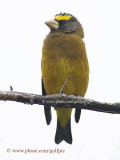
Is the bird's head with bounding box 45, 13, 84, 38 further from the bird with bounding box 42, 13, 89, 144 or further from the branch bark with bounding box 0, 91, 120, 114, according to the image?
the branch bark with bounding box 0, 91, 120, 114

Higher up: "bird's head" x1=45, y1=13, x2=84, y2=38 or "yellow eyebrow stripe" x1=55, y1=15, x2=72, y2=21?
"yellow eyebrow stripe" x1=55, y1=15, x2=72, y2=21

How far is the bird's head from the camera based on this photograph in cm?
464

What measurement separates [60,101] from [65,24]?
188 centimetres

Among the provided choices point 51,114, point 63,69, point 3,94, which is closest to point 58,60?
point 63,69

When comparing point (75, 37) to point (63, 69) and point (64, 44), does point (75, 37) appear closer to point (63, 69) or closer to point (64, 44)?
point (64, 44)

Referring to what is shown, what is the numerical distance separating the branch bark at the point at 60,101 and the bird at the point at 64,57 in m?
1.05

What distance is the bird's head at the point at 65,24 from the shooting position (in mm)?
4637

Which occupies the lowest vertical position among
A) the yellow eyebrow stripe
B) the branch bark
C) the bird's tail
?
the bird's tail

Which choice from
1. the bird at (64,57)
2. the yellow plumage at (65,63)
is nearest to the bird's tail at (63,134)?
the bird at (64,57)

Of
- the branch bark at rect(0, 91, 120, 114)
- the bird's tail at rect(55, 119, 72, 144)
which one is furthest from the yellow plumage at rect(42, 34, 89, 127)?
the branch bark at rect(0, 91, 120, 114)

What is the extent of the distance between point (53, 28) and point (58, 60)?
666mm

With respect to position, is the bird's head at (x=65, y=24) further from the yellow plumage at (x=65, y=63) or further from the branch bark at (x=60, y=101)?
the branch bark at (x=60, y=101)

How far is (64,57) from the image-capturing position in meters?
4.25

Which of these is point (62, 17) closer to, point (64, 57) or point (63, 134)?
point (64, 57)
